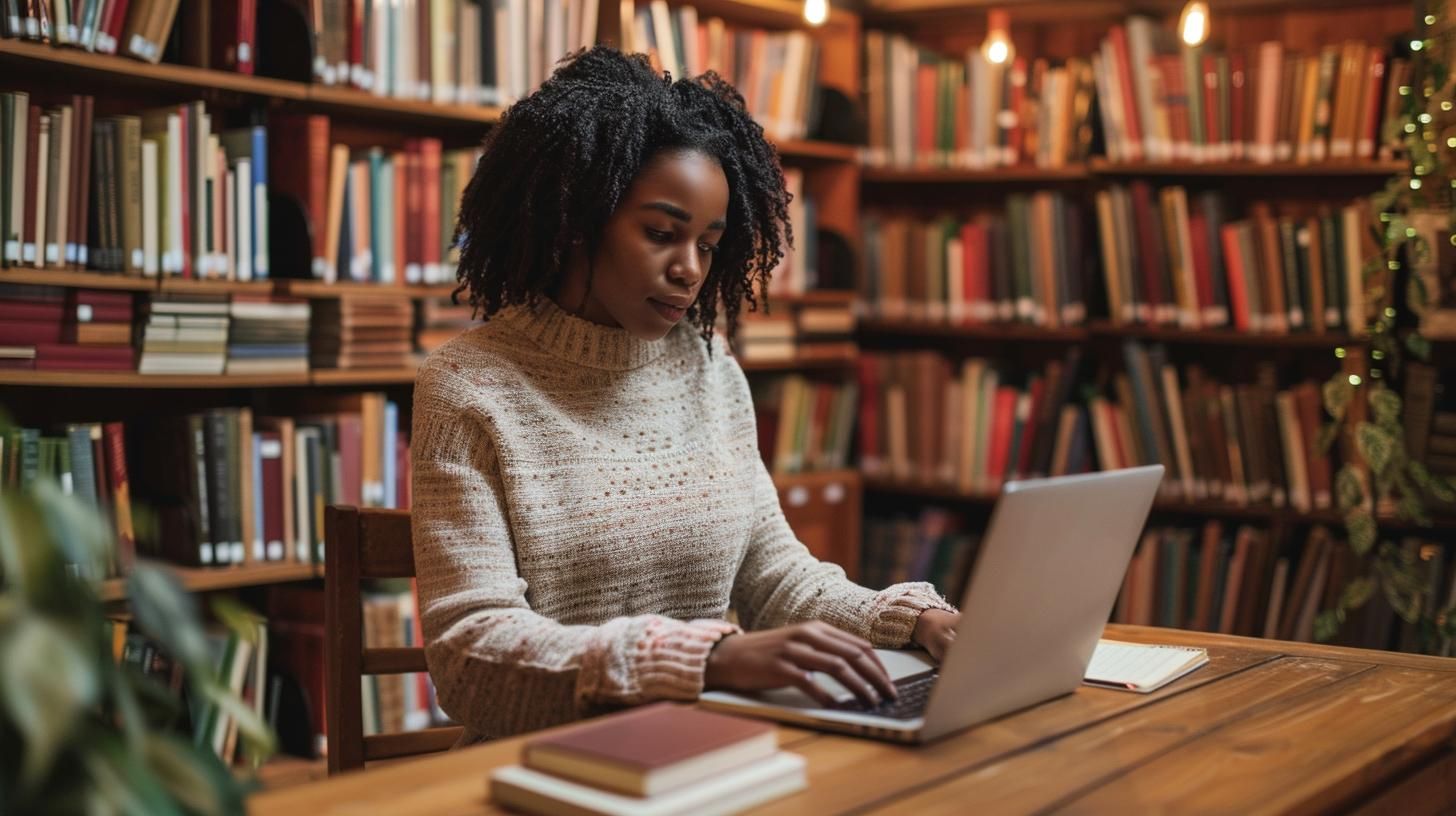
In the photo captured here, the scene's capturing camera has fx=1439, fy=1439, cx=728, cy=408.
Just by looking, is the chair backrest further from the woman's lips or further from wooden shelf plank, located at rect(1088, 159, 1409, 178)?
wooden shelf plank, located at rect(1088, 159, 1409, 178)

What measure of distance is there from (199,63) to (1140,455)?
2.28 metres

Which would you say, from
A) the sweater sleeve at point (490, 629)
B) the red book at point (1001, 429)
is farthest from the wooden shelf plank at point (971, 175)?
the sweater sleeve at point (490, 629)

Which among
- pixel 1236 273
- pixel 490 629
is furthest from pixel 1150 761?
pixel 1236 273

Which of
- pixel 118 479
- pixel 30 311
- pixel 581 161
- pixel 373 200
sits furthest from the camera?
pixel 373 200

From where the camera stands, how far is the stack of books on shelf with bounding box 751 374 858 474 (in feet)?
12.2

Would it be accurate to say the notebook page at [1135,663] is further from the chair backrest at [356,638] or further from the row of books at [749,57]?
the row of books at [749,57]

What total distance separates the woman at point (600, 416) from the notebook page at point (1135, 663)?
0.15 meters

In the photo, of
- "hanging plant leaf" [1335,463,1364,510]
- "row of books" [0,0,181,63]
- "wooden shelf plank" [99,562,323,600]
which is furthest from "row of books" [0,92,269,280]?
"hanging plant leaf" [1335,463,1364,510]

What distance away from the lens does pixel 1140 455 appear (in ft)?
11.5

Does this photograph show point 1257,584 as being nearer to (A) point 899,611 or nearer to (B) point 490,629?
(A) point 899,611

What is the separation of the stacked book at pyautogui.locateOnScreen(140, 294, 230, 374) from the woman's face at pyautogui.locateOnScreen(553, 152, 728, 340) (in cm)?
127

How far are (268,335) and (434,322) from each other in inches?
14.5

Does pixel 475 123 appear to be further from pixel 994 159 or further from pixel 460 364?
pixel 460 364

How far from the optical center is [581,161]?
1524 millimetres
